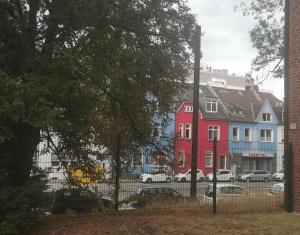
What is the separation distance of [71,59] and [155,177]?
567 centimetres

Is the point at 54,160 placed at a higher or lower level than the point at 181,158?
lower

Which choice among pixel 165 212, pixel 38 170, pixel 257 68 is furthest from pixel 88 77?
pixel 257 68

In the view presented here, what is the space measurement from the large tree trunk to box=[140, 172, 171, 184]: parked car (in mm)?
3454

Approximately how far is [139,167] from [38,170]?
2.93 m

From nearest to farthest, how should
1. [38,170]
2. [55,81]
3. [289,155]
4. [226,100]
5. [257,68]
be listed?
[55,81], [38,170], [289,155], [257,68], [226,100]

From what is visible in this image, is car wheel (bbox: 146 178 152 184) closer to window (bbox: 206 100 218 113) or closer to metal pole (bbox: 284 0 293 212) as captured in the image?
metal pole (bbox: 284 0 293 212)

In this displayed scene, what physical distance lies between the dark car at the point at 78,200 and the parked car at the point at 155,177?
3.73 feet

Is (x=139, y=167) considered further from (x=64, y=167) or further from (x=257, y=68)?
(x=257, y=68)

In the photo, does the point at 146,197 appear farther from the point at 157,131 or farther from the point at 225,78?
the point at 225,78

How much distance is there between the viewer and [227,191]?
1623 centimetres

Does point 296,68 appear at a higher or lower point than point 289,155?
higher

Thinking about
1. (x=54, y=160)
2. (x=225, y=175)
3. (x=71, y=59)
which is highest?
(x=71, y=59)

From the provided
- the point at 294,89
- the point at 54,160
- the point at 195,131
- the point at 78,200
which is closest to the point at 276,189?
the point at 294,89

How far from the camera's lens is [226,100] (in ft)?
220
